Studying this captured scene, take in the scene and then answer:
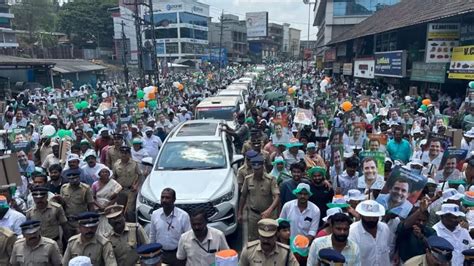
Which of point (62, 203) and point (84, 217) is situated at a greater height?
point (84, 217)

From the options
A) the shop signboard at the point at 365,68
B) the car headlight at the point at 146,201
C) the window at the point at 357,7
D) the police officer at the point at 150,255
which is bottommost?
the car headlight at the point at 146,201

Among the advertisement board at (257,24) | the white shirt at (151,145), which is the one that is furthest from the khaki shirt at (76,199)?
the advertisement board at (257,24)

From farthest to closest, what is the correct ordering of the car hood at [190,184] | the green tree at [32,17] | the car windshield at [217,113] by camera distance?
the green tree at [32,17] → the car windshield at [217,113] → the car hood at [190,184]

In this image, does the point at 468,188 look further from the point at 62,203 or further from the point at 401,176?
the point at 62,203

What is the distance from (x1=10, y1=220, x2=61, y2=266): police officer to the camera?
3775 millimetres

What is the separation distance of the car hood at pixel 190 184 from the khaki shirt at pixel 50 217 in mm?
1382

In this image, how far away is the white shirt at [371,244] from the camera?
12.3 feet

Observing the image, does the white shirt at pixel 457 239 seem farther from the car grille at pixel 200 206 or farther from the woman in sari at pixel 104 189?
the woman in sari at pixel 104 189

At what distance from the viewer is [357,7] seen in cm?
4619

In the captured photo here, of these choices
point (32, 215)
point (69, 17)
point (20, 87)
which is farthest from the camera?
point (69, 17)

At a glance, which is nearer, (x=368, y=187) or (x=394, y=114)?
(x=368, y=187)

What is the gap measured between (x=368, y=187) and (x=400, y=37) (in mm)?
20348

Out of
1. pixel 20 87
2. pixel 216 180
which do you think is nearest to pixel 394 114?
pixel 216 180

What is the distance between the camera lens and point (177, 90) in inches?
885
